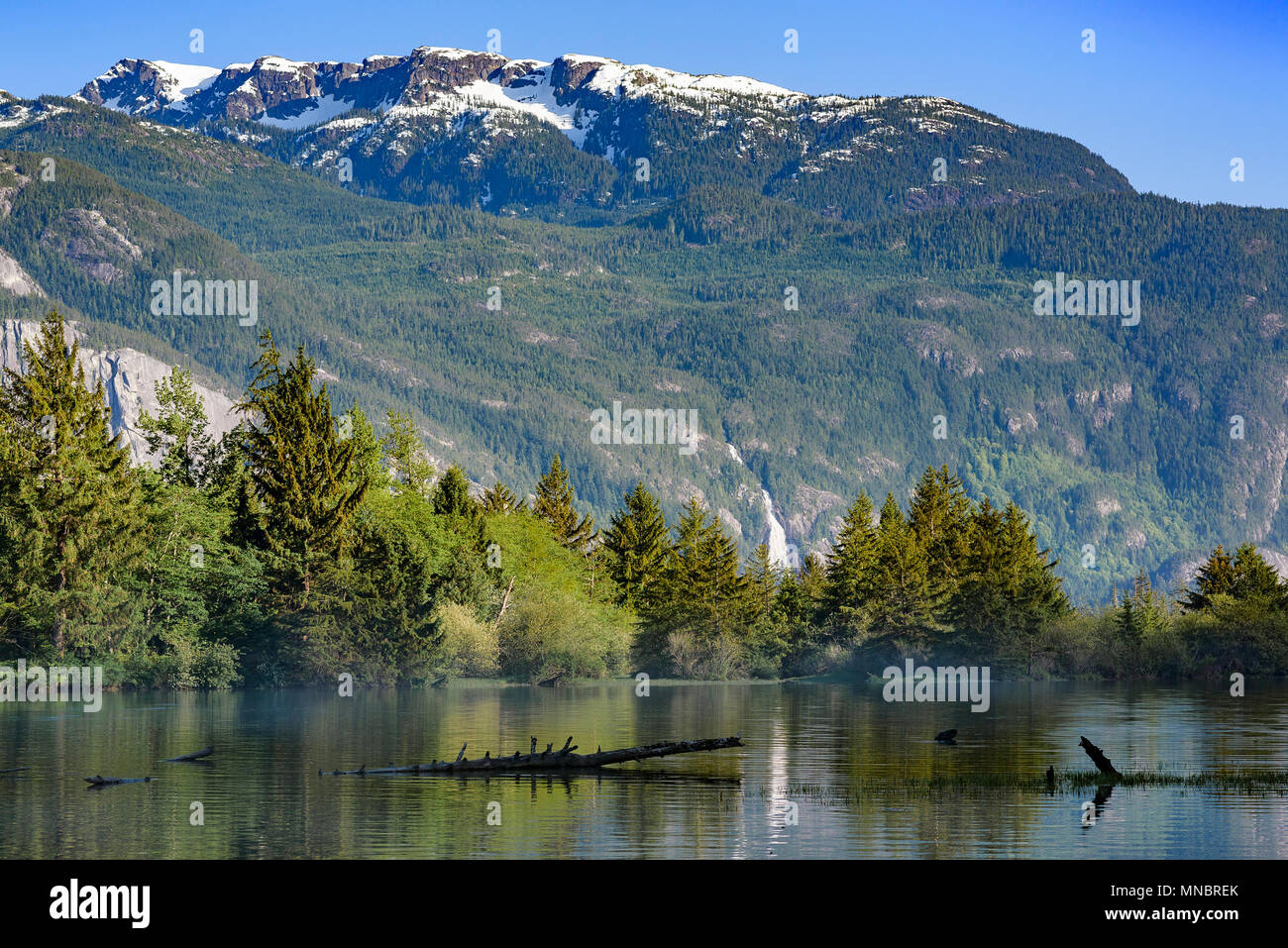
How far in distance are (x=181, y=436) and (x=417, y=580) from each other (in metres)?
20.5

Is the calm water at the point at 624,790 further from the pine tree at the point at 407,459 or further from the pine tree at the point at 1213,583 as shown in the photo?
the pine tree at the point at 1213,583

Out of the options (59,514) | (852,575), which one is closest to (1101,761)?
(59,514)

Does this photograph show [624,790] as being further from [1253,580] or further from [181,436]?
[1253,580]

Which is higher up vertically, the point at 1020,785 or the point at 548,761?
the point at 548,761

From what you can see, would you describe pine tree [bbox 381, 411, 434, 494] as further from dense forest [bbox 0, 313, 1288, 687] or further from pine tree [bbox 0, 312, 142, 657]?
pine tree [bbox 0, 312, 142, 657]

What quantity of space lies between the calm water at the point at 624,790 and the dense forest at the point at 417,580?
15976 mm

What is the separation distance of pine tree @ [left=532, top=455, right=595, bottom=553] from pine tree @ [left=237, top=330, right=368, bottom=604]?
156 ft

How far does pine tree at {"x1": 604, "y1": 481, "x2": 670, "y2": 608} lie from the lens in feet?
482

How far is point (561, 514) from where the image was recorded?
15838 cm

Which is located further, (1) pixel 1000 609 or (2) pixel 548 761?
(1) pixel 1000 609

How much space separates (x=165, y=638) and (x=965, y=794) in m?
64.3
